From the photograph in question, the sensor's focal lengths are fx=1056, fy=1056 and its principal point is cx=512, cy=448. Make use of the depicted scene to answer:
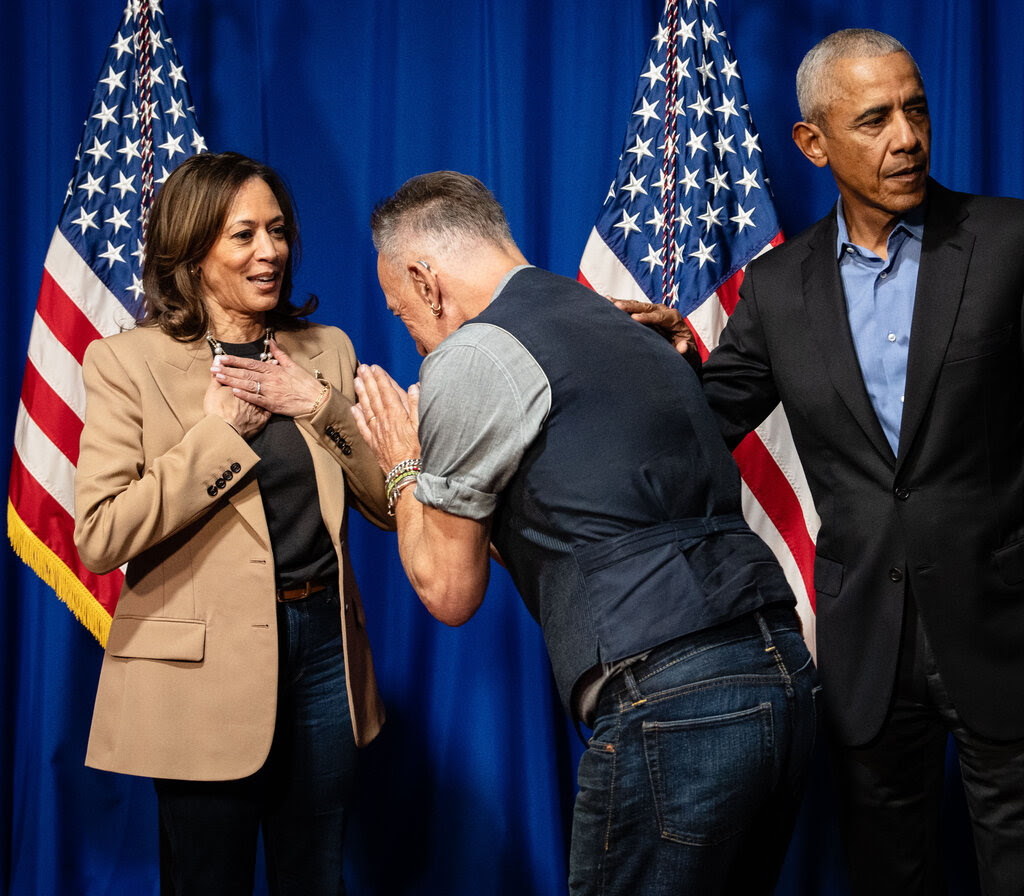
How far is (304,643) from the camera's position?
1923mm

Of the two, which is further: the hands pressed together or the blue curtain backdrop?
the blue curtain backdrop

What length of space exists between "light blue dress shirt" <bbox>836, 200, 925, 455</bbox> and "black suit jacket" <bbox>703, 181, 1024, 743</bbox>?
1.3 inches

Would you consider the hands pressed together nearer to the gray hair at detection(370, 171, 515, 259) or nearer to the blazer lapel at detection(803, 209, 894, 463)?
the gray hair at detection(370, 171, 515, 259)

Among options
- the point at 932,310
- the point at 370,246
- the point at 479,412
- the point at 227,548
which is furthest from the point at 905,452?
the point at 370,246

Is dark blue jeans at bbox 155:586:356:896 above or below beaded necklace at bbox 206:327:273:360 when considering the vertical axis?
below

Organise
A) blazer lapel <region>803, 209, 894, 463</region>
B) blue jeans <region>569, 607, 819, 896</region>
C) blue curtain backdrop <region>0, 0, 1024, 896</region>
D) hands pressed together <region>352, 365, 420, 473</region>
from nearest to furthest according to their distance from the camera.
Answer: blue jeans <region>569, 607, 819, 896</region>, hands pressed together <region>352, 365, 420, 473</region>, blazer lapel <region>803, 209, 894, 463</region>, blue curtain backdrop <region>0, 0, 1024, 896</region>

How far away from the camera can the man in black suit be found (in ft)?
5.62

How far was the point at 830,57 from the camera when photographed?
72.4 inches

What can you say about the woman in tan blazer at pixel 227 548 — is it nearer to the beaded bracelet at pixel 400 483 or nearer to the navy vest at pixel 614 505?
the beaded bracelet at pixel 400 483

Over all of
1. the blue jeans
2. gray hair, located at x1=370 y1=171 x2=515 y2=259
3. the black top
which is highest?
gray hair, located at x1=370 y1=171 x2=515 y2=259

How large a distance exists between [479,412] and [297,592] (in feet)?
2.52

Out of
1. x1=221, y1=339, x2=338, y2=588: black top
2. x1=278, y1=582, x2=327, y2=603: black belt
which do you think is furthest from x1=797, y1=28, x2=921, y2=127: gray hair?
x1=278, y1=582, x2=327, y2=603: black belt

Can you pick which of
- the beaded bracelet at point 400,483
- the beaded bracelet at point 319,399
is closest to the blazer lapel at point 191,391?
the beaded bracelet at point 319,399

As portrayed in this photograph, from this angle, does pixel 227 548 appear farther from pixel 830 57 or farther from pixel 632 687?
pixel 830 57
